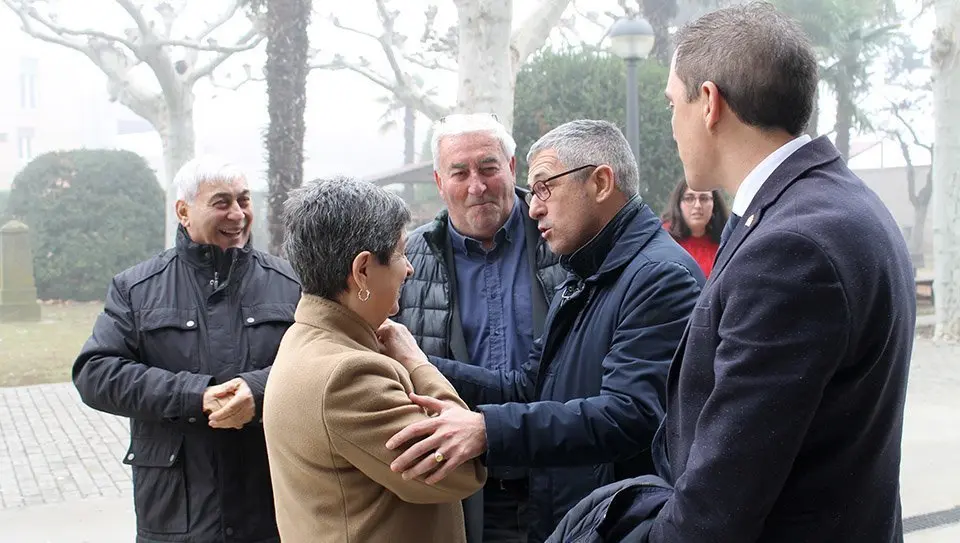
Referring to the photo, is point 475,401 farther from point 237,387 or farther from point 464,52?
point 464,52

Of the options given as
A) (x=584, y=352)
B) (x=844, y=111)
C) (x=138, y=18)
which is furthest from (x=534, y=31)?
(x=844, y=111)

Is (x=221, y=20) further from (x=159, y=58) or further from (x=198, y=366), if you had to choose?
(x=198, y=366)

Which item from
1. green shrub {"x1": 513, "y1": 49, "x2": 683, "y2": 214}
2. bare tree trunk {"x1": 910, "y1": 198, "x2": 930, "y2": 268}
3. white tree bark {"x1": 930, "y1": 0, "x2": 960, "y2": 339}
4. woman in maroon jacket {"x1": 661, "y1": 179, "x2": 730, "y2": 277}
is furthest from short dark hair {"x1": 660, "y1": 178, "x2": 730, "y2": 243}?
bare tree trunk {"x1": 910, "y1": 198, "x2": 930, "y2": 268}

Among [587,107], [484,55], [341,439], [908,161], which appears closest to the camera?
[341,439]

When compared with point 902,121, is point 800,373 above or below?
below

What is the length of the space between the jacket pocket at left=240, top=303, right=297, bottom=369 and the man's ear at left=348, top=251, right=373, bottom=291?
1326 millimetres

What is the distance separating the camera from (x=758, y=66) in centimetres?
160

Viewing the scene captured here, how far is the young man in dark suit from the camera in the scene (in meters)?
1.43

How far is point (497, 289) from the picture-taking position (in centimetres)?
316

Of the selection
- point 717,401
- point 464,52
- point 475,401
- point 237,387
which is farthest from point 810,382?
point 464,52

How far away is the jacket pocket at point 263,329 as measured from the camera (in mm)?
3256

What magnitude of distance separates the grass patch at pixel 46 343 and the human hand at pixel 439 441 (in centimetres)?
999

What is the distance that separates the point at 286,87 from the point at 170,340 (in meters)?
10.1

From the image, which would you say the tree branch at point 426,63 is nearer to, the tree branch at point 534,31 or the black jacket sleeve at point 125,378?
the tree branch at point 534,31
